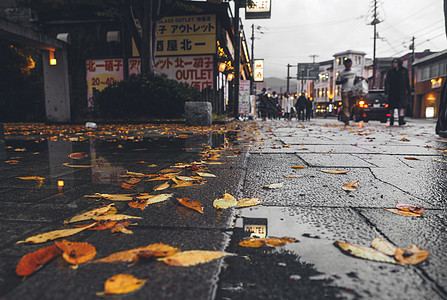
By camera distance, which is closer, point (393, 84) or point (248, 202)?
point (248, 202)

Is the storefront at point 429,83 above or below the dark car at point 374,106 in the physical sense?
above

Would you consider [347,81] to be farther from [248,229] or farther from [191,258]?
[191,258]

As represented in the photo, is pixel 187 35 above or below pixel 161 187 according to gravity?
above

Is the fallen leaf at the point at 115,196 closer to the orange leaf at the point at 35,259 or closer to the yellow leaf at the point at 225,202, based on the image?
the yellow leaf at the point at 225,202

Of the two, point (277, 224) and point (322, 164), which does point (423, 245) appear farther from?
point (322, 164)

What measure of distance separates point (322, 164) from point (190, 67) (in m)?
14.5

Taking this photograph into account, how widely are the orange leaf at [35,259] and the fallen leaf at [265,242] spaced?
691 millimetres

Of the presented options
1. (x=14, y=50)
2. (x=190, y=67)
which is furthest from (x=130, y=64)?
(x=14, y=50)

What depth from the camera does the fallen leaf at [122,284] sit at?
0.84 m

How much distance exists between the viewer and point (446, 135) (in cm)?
566

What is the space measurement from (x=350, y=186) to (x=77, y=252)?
173 cm

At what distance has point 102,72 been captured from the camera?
1712 centimetres

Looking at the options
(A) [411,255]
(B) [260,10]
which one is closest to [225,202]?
(A) [411,255]

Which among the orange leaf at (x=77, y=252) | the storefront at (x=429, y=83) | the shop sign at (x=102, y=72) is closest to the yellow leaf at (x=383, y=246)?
the orange leaf at (x=77, y=252)
